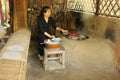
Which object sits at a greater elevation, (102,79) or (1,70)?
(1,70)

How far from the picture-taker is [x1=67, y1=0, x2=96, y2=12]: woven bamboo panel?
6230 mm

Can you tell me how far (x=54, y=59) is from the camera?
165 inches

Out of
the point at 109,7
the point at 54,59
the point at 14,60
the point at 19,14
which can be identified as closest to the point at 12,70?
the point at 14,60

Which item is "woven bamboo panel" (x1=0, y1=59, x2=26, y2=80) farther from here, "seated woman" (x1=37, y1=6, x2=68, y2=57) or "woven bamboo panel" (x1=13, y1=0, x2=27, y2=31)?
"woven bamboo panel" (x1=13, y1=0, x2=27, y2=31)

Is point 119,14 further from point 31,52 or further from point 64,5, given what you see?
point 31,52

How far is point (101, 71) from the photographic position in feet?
12.5

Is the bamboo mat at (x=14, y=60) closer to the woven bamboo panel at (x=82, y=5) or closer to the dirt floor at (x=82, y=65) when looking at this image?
the dirt floor at (x=82, y=65)

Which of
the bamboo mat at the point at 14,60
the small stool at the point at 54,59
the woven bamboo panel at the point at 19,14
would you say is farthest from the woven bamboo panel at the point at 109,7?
the bamboo mat at the point at 14,60

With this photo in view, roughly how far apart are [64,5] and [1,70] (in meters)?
4.49

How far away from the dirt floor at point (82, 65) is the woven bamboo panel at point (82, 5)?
4.55 feet

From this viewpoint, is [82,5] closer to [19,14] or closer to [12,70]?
[19,14]

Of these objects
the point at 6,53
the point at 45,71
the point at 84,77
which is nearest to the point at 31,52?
the point at 45,71

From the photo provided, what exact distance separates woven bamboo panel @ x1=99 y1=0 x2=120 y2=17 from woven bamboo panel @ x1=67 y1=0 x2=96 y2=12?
350 millimetres

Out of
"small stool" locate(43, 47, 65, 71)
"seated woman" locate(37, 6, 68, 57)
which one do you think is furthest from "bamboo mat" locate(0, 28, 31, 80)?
"seated woman" locate(37, 6, 68, 57)
